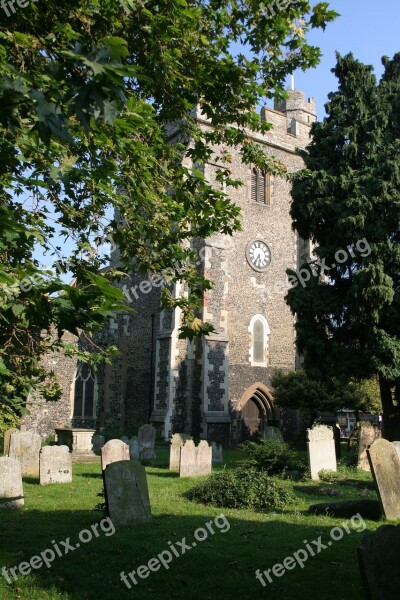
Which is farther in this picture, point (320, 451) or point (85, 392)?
point (85, 392)

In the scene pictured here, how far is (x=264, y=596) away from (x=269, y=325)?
1830cm

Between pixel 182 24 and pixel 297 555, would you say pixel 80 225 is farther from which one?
pixel 297 555

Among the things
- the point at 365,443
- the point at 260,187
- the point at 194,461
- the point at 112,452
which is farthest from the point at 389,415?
the point at 260,187

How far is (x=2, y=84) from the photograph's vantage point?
2.43 m

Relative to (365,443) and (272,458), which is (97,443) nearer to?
(272,458)

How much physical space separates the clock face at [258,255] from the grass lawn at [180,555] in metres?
14.6

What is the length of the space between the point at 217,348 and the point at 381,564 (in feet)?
55.0

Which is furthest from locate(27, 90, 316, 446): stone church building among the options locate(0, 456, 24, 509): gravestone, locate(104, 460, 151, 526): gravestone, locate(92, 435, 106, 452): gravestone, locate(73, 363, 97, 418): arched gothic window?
locate(104, 460, 151, 526): gravestone

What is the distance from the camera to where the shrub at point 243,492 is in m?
8.69

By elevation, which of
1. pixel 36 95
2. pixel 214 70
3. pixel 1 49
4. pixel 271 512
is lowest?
pixel 271 512

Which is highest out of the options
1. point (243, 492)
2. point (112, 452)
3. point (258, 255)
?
point (258, 255)

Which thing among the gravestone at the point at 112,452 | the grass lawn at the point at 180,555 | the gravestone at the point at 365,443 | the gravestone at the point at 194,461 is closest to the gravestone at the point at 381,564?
the grass lawn at the point at 180,555

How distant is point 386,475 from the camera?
7590 millimetres

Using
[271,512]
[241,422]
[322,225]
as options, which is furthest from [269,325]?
[271,512]
